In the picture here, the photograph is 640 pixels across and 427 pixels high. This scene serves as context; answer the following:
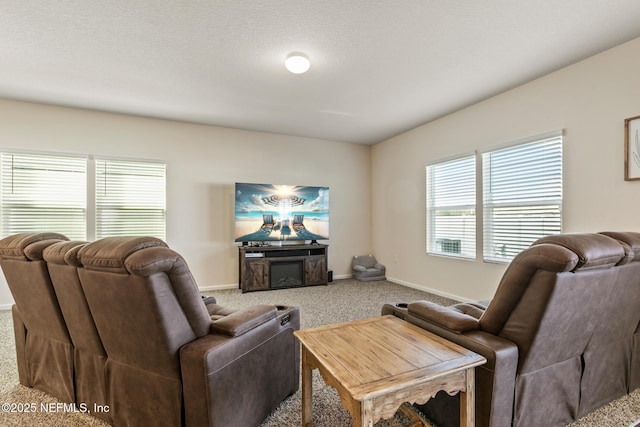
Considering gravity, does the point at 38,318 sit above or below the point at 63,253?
below

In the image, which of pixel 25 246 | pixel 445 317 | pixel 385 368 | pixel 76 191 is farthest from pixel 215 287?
pixel 385 368

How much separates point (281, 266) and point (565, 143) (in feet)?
13.2

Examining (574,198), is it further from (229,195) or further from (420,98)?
(229,195)

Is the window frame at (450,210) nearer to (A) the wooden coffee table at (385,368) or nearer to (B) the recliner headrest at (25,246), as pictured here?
(A) the wooden coffee table at (385,368)

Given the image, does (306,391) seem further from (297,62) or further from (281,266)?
(281,266)

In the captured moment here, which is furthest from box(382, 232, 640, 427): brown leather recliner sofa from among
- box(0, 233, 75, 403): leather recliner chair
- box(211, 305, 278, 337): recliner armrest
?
box(0, 233, 75, 403): leather recliner chair

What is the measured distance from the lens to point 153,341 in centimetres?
Answer: 129

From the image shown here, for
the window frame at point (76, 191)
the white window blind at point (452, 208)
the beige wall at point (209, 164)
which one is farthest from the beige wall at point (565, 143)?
the window frame at point (76, 191)

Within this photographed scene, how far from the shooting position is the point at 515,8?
6.96ft

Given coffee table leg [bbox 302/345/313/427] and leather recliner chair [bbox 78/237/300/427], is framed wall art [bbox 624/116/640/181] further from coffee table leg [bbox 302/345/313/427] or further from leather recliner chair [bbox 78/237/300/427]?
leather recliner chair [bbox 78/237/300/427]

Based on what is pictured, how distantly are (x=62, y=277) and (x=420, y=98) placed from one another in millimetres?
3872

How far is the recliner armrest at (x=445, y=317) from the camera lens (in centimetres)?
150

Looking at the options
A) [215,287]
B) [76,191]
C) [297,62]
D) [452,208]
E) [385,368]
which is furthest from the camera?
[215,287]

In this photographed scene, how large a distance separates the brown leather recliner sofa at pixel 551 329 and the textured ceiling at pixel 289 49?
1.82m
